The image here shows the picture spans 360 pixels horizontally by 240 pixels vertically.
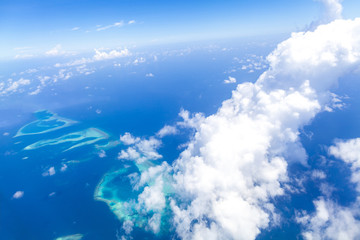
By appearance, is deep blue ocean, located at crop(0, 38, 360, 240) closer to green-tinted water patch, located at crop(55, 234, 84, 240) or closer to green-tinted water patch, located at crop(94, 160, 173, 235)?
green-tinted water patch, located at crop(55, 234, 84, 240)

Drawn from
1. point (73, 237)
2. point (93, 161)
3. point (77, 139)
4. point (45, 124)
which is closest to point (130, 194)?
point (73, 237)

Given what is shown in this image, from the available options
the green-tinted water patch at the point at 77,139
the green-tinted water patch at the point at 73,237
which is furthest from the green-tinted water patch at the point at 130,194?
the green-tinted water patch at the point at 77,139

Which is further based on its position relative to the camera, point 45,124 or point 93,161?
point 45,124

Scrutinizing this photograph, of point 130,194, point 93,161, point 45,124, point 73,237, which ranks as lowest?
point 73,237

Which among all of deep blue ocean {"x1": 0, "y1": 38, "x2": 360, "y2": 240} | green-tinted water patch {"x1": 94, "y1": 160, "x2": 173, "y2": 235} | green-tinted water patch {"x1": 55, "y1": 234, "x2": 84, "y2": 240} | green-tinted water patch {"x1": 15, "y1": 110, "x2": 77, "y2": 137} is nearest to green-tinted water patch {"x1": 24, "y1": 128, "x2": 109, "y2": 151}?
deep blue ocean {"x1": 0, "y1": 38, "x2": 360, "y2": 240}

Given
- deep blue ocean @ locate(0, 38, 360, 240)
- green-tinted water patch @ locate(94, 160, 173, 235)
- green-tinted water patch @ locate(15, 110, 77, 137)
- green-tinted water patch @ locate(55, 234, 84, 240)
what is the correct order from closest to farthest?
green-tinted water patch @ locate(55, 234, 84, 240)
deep blue ocean @ locate(0, 38, 360, 240)
green-tinted water patch @ locate(94, 160, 173, 235)
green-tinted water patch @ locate(15, 110, 77, 137)

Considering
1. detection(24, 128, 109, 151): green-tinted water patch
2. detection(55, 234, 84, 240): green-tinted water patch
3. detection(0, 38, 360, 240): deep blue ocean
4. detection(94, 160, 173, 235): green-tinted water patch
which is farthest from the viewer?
detection(24, 128, 109, 151): green-tinted water patch

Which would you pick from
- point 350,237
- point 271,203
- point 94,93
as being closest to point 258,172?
point 271,203

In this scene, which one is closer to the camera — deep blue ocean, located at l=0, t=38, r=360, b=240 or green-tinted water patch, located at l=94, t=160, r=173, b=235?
deep blue ocean, located at l=0, t=38, r=360, b=240

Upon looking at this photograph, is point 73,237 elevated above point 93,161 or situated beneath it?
situated beneath

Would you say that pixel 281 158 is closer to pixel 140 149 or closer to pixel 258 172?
pixel 258 172

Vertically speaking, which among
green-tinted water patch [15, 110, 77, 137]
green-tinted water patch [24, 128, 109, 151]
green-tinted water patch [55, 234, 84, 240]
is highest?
green-tinted water patch [15, 110, 77, 137]

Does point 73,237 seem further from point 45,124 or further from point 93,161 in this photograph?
point 45,124
